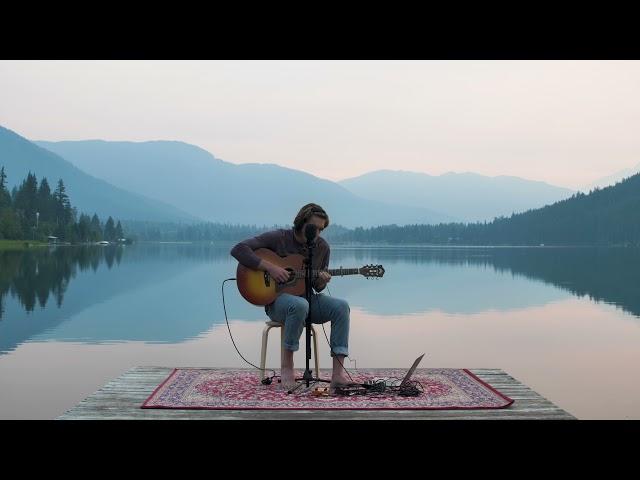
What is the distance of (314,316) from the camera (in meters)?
6.36

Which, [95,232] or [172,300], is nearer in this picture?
[172,300]

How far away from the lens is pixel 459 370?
738 centimetres

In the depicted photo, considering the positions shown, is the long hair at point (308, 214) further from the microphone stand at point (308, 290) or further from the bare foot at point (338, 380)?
the bare foot at point (338, 380)

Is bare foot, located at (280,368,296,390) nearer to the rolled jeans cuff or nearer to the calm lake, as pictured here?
the rolled jeans cuff

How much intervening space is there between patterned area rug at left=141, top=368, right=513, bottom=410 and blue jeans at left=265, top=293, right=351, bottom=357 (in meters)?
0.42

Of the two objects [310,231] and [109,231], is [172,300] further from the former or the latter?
[109,231]

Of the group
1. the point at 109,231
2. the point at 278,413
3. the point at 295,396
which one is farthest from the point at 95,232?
the point at 278,413

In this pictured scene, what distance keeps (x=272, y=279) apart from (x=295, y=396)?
97 cm

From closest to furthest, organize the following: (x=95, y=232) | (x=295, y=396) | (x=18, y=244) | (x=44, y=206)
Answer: (x=295, y=396) → (x=18, y=244) → (x=44, y=206) → (x=95, y=232)

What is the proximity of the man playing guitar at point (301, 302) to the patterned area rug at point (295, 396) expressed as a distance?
296mm
